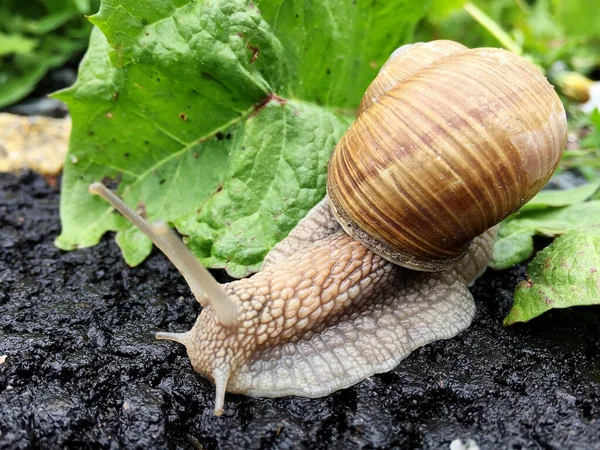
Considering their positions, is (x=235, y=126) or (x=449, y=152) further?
(x=235, y=126)

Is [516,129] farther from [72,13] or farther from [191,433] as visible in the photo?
[72,13]

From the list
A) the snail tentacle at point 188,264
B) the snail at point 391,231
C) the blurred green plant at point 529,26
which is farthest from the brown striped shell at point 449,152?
the blurred green plant at point 529,26

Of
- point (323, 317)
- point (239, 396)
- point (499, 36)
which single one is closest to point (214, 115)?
point (323, 317)

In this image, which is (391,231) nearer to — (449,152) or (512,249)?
(449,152)

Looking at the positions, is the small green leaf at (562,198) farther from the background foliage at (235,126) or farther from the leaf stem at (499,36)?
the leaf stem at (499,36)

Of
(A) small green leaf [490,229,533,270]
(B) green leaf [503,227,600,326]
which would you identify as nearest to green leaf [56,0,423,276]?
(A) small green leaf [490,229,533,270]

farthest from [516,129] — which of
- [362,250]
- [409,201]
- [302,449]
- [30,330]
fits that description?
[30,330]

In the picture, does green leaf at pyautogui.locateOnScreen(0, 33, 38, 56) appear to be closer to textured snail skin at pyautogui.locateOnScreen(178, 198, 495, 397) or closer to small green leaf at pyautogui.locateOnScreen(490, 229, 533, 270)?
textured snail skin at pyautogui.locateOnScreen(178, 198, 495, 397)
